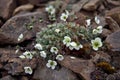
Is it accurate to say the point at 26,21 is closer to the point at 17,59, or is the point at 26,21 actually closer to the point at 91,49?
the point at 17,59

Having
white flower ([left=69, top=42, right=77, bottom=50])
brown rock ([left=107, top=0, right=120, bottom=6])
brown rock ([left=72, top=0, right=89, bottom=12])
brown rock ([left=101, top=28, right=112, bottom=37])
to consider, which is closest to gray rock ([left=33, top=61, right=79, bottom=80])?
white flower ([left=69, top=42, right=77, bottom=50])

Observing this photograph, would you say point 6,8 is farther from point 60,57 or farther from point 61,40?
point 60,57

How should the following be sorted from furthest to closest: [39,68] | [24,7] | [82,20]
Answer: [24,7], [82,20], [39,68]

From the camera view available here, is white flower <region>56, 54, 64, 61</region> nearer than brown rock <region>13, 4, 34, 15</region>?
Yes

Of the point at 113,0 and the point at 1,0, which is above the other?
the point at 1,0

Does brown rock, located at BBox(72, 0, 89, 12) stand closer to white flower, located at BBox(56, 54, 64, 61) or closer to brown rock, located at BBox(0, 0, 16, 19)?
brown rock, located at BBox(0, 0, 16, 19)

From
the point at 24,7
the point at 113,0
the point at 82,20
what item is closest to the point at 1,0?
the point at 24,7

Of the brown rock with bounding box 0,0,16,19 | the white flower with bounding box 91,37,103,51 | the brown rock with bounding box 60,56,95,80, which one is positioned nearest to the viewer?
the brown rock with bounding box 60,56,95,80
